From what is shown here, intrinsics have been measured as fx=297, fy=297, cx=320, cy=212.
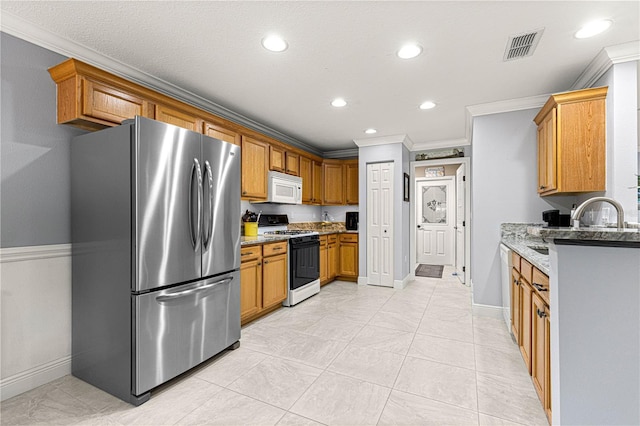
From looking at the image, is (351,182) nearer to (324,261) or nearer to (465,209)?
(324,261)

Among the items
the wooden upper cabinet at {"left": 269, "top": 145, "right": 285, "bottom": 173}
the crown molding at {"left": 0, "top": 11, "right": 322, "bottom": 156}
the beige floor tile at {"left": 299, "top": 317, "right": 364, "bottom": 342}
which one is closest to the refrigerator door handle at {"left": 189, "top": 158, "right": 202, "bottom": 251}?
the crown molding at {"left": 0, "top": 11, "right": 322, "bottom": 156}

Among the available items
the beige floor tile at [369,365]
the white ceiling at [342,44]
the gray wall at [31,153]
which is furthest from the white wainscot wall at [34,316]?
the beige floor tile at [369,365]

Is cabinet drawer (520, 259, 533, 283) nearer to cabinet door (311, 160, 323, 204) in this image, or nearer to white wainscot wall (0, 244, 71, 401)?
white wainscot wall (0, 244, 71, 401)

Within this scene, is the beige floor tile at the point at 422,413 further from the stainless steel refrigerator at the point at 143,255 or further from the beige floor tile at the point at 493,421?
the stainless steel refrigerator at the point at 143,255

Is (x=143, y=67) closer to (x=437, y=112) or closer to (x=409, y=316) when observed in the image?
(x=437, y=112)

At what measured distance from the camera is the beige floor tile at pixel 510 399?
1.77 m

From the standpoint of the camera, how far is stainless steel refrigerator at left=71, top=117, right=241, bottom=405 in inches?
75.2

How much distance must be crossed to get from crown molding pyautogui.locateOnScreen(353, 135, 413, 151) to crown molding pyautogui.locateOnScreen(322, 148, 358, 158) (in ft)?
2.06

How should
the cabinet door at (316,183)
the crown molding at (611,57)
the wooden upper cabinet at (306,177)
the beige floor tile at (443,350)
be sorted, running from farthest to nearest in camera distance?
the cabinet door at (316,183)
the wooden upper cabinet at (306,177)
the beige floor tile at (443,350)
the crown molding at (611,57)

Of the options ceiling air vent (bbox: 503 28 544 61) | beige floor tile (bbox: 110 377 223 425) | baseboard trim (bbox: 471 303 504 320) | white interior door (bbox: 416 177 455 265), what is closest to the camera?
beige floor tile (bbox: 110 377 223 425)

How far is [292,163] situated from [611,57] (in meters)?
3.68

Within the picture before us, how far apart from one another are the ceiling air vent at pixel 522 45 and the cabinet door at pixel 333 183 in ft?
11.5

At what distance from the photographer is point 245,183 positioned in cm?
372

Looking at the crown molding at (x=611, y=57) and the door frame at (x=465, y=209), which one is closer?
the crown molding at (x=611, y=57)
